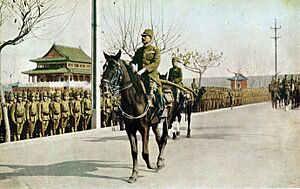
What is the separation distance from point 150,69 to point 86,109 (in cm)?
86

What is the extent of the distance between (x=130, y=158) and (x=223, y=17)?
150 cm

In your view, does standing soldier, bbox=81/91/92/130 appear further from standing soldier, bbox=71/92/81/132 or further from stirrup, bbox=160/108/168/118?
stirrup, bbox=160/108/168/118

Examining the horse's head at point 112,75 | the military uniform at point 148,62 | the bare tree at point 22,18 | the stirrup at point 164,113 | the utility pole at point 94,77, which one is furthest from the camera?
the utility pole at point 94,77

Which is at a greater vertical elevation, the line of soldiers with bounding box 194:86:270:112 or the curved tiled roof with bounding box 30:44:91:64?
the curved tiled roof with bounding box 30:44:91:64

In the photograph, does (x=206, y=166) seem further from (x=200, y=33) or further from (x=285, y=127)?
(x=200, y=33)

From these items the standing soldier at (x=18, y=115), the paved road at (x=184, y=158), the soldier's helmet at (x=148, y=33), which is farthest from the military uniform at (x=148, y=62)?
the standing soldier at (x=18, y=115)

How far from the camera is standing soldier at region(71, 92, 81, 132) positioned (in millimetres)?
3781

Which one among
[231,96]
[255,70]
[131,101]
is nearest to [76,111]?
[131,101]

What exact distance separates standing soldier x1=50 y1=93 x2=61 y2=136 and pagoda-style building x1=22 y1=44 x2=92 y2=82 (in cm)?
24

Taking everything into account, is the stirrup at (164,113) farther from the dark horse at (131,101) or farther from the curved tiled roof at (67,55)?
the curved tiled roof at (67,55)

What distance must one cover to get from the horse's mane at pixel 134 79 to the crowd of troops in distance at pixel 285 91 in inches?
51.9

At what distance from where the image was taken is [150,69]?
11.1ft

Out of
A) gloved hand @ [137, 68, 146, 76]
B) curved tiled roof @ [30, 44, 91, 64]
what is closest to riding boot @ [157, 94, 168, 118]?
gloved hand @ [137, 68, 146, 76]

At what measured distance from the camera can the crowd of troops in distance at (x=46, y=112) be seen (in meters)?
3.67
